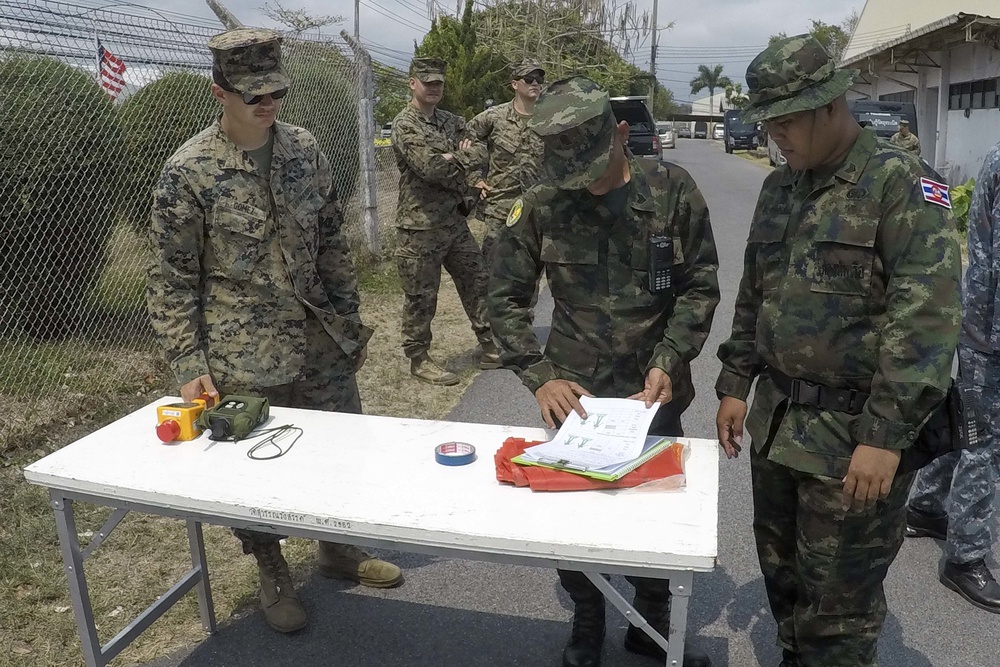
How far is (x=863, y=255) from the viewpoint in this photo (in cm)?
199

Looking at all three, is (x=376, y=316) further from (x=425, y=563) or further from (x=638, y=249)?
(x=638, y=249)

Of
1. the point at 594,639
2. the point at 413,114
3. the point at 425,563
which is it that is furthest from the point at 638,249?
the point at 413,114

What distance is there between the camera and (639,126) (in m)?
15.9

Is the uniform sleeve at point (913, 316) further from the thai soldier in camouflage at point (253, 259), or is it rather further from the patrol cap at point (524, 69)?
the patrol cap at point (524, 69)

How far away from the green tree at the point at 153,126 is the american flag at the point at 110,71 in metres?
0.35

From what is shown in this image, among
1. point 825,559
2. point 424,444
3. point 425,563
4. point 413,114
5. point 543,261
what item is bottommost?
point 425,563

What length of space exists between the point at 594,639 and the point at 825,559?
34.0 inches

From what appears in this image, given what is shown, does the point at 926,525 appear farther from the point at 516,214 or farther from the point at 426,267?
the point at 426,267

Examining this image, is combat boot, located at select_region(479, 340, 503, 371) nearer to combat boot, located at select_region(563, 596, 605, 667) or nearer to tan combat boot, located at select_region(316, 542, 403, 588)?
tan combat boot, located at select_region(316, 542, 403, 588)

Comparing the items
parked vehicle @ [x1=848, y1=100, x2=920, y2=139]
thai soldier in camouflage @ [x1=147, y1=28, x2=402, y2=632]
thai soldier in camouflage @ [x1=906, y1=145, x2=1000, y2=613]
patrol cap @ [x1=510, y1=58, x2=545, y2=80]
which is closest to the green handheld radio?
thai soldier in camouflage @ [x1=147, y1=28, x2=402, y2=632]

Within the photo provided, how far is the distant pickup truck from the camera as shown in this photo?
1538 cm

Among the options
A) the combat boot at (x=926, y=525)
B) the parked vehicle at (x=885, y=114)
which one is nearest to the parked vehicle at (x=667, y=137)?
the parked vehicle at (x=885, y=114)

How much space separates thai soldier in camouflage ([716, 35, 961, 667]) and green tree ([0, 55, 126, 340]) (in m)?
Answer: 4.35

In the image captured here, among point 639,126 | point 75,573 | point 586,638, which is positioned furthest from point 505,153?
point 639,126
